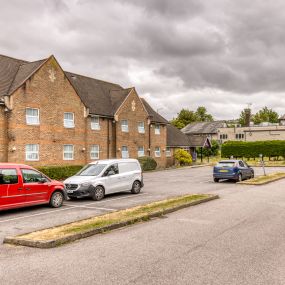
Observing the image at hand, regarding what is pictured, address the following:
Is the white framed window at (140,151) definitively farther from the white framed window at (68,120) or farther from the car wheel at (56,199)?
the car wheel at (56,199)

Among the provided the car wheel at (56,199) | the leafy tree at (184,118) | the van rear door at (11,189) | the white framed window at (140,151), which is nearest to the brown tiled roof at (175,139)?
the white framed window at (140,151)

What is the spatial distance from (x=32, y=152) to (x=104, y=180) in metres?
13.3

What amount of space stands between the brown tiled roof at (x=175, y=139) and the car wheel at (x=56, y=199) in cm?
3424

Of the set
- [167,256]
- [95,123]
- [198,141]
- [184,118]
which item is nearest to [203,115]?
[184,118]

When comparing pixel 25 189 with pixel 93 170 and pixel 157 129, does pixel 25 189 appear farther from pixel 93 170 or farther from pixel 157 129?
pixel 157 129

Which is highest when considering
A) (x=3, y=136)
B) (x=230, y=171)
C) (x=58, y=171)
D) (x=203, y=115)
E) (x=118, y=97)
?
(x=203, y=115)

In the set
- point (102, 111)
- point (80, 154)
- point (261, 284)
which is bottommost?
point (261, 284)

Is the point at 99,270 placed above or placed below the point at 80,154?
below

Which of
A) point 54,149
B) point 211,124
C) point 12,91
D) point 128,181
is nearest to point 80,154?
point 54,149

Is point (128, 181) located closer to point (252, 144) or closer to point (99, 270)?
point (99, 270)

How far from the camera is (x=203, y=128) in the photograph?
338ft

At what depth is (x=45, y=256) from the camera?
8.12m

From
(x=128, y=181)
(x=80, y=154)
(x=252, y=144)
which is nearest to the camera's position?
(x=128, y=181)

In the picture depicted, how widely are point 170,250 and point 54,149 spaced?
24444mm
